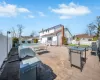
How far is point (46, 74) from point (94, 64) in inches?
142

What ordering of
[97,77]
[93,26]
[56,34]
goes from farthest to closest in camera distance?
[93,26], [56,34], [97,77]

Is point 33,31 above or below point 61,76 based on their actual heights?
above

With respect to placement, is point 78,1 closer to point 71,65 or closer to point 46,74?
point 71,65

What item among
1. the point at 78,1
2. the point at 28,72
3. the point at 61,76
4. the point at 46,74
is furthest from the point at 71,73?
the point at 78,1

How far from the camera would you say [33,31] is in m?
92.8

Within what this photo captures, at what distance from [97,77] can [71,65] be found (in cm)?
240

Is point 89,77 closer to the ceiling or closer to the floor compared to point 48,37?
closer to the floor

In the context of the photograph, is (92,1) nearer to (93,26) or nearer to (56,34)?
(56,34)

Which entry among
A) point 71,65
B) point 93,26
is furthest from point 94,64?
point 93,26

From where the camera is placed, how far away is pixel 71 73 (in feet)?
29.1

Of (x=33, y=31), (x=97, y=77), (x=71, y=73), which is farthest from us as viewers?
(x=33, y=31)

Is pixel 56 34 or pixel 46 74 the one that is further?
pixel 56 34

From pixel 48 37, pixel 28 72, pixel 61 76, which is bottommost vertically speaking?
pixel 61 76

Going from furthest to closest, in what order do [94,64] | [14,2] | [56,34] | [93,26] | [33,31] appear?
[33,31], [93,26], [56,34], [14,2], [94,64]
